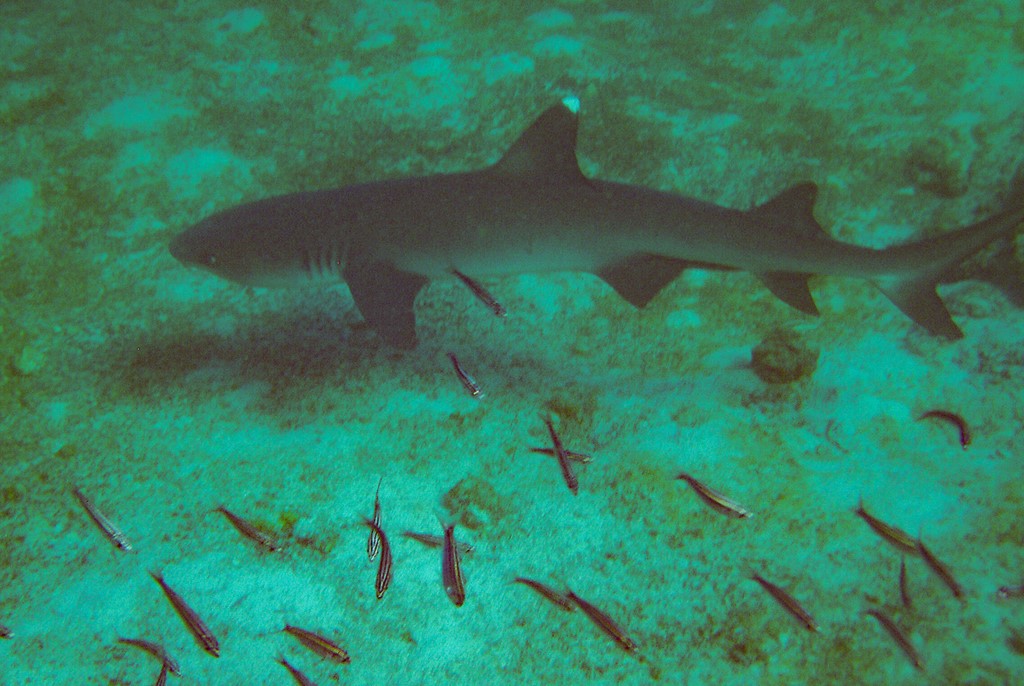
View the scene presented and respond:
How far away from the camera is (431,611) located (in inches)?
89.2

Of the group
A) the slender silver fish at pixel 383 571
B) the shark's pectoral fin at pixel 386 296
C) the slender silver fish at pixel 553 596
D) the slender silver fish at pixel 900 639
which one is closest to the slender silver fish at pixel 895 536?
the slender silver fish at pixel 900 639

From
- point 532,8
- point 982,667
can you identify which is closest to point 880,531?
point 982,667

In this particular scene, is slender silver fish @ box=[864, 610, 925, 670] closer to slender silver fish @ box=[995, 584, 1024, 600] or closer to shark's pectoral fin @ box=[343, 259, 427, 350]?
slender silver fish @ box=[995, 584, 1024, 600]

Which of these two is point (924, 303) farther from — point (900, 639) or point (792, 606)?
point (792, 606)

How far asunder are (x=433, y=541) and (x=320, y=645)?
592 millimetres

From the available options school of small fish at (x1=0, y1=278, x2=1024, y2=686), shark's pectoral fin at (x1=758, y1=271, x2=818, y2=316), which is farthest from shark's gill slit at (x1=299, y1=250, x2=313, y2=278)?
shark's pectoral fin at (x1=758, y1=271, x2=818, y2=316)

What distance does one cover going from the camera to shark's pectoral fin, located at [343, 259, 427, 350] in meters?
3.15

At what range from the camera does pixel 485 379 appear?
3.46 metres

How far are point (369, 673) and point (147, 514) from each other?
138 centimetres

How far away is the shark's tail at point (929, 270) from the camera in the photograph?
3.37 m

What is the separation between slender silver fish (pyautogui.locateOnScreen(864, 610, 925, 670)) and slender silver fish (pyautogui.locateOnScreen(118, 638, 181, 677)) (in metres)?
2.60

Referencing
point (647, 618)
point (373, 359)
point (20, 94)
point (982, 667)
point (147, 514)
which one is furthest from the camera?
point (20, 94)

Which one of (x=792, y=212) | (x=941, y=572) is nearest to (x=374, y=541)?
(x=941, y=572)

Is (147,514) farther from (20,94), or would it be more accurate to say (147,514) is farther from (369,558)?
(20,94)
